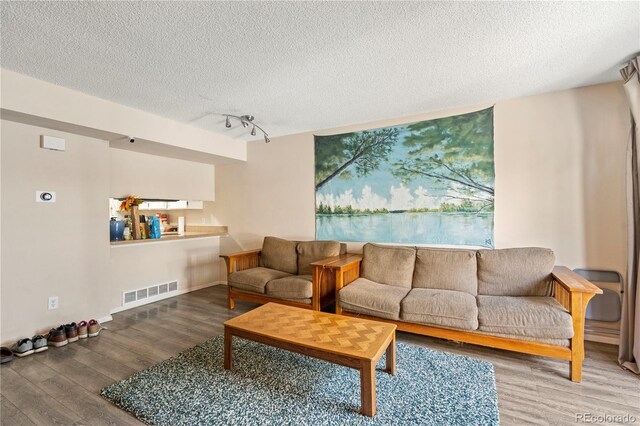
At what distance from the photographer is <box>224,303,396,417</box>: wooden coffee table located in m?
1.59

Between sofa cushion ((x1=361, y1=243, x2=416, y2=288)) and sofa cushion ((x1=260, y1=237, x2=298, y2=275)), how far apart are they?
0.98m

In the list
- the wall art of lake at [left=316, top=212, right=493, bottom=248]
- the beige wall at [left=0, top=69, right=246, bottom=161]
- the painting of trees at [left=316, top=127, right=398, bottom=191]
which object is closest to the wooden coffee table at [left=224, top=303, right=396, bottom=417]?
the wall art of lake at [left=316, top=212, right=493, bottom=248]

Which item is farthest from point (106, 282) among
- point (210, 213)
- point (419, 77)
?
point (419, 77)

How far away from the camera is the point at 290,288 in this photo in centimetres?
304

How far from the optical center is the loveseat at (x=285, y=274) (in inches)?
118

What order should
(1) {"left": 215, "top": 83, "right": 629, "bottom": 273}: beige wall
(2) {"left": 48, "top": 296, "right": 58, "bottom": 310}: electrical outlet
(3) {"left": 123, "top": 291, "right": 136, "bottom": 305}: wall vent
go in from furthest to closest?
(3) {"left": 123, "top": 291, "right": 136, "bottom": 305}: wall vent → (2) {"left": 48, "top": 296, "right": 58, "bottom": 310}: electrical outlet → (1) {"left": 215, "top": 83, "right": 629, "bottom": 273}: beige wall

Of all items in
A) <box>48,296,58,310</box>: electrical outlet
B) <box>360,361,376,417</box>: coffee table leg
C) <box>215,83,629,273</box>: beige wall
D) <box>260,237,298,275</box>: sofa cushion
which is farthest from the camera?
<box>260,237,298,275</box>: sofa cushion

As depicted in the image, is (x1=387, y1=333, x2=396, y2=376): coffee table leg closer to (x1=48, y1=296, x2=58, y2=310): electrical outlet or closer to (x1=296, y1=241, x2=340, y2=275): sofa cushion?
(x1=296, y1=241, x2=340, y2=275): sofa cushion

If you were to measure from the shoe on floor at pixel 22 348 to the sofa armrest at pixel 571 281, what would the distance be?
436cm

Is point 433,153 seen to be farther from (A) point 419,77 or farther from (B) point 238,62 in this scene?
(B) point 238,62

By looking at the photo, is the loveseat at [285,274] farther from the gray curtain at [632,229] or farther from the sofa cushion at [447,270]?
the gray curtain at [632,229]

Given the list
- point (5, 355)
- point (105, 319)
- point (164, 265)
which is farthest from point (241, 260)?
point (5, 355)

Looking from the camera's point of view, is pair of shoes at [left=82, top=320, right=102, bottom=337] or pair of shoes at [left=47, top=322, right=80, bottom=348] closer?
pair of shoes at [left=47, top=322, right=80, bottom=348]

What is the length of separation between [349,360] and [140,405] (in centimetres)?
132
